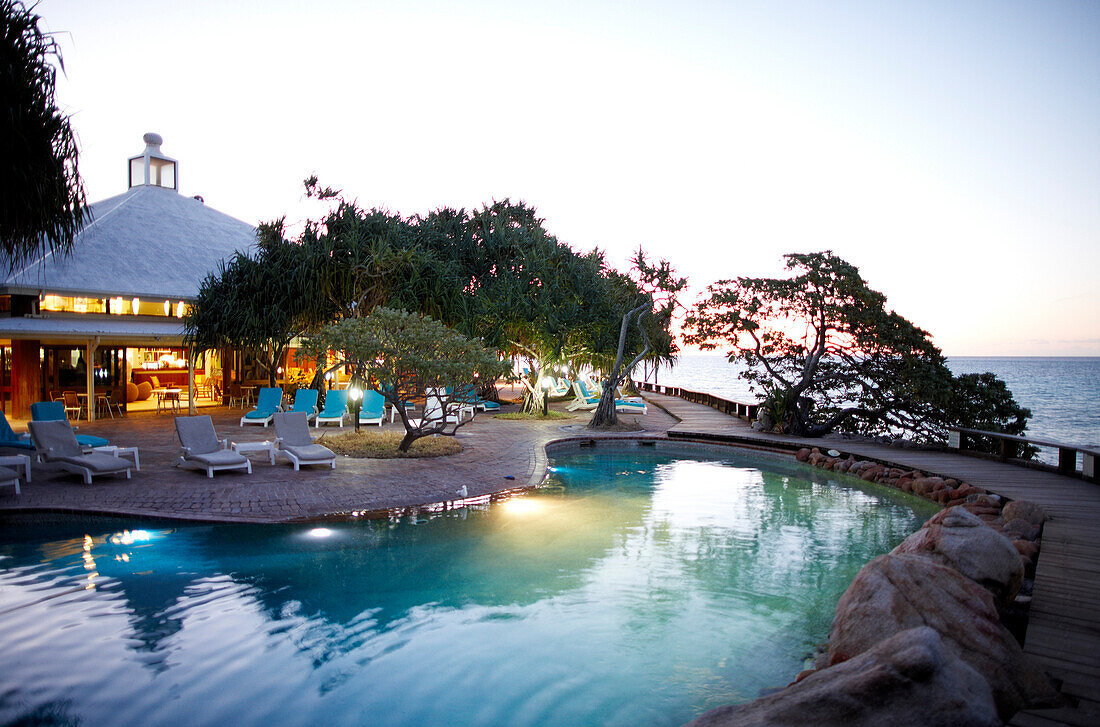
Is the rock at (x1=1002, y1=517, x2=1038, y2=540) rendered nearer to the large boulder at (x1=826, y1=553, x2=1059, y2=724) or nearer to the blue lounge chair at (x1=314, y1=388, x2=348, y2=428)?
the large boulder at (x1=826, y1=553, x2=1059, y2=724)

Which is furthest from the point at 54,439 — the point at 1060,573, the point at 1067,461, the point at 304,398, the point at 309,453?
the point at 1067,461

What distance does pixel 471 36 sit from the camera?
16.8 m

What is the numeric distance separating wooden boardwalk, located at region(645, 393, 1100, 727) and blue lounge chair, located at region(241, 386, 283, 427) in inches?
555

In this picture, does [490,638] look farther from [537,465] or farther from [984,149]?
[984,149]

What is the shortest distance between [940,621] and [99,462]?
34.9 ft

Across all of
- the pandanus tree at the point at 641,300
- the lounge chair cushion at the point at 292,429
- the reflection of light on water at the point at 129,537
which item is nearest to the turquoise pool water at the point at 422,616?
the reflection of light on water at the point at 129,537

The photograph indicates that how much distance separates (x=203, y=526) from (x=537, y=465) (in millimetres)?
6016

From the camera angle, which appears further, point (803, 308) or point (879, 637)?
point (803, 308)

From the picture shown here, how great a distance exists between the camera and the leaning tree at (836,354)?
1514cm

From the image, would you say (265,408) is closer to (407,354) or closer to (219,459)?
(407,354)

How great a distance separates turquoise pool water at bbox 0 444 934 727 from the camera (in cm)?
445

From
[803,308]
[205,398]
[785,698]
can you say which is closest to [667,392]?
[803,308]

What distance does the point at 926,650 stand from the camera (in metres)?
3.05

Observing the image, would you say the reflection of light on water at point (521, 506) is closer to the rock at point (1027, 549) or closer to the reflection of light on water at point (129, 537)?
the reflection of light on water at point (129, 537)
